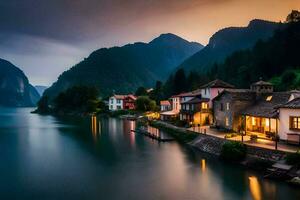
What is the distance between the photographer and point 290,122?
36250 millimetres

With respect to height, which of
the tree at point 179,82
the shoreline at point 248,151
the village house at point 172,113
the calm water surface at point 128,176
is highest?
the tree at point 179,82

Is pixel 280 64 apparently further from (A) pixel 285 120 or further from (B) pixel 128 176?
(B) pixel 128 176

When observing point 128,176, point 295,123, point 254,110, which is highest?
point 254,110

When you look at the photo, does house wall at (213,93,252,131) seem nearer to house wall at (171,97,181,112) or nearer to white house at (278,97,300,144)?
white house at (278,97,300,144)

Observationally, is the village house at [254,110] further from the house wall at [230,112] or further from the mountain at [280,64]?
the mountain at [280,64]

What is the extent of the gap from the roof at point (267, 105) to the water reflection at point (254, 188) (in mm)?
12054

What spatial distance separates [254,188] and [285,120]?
12859 mm

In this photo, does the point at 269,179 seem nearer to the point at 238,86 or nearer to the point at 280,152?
the point at 280,152

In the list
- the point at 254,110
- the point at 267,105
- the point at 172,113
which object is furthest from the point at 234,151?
the point at 172,113

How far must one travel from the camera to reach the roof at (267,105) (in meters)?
41.2

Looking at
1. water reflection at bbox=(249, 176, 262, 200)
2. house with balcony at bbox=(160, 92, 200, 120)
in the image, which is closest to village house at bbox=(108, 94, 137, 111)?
house with balcony at bbox=(160, 92, 200, 120)

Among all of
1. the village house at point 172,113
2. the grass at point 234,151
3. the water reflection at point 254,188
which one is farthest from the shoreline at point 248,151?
the village house at point 172,113

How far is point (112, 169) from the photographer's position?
3706cm

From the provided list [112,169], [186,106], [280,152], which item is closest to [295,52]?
[186,106]
